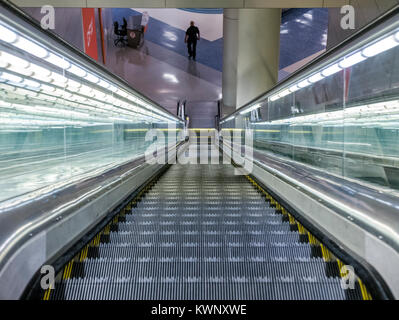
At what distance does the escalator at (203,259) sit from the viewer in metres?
1.96

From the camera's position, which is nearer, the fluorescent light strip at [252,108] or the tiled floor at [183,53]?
the fluorescent light strip at [252,108]

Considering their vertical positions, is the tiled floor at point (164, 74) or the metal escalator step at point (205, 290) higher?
the tiled floor at point (164, 74)

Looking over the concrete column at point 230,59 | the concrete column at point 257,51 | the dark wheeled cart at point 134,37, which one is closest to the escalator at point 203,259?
the concrete column at point 257,51

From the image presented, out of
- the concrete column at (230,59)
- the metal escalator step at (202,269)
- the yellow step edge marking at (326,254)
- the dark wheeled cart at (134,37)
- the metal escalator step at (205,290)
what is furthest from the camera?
the dark wheeled cart at (134,37)

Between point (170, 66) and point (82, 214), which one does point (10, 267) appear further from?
point (170, 66)

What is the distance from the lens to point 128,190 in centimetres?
425

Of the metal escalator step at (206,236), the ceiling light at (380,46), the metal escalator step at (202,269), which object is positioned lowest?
the metal escalator step at (202,269)

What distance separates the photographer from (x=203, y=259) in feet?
7.61

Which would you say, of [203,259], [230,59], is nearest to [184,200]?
[203,259]

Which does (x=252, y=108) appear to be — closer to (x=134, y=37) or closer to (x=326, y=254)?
(x=326, y=254)

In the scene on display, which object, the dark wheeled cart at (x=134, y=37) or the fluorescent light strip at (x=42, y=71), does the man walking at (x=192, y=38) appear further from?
the fluorescent light strip at (x=42, y=71)

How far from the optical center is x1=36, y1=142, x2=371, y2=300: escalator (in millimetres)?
1958

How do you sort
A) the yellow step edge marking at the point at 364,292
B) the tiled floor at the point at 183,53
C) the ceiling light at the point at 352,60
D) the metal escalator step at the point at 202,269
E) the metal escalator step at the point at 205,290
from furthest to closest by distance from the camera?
the tiled floor at the point at 183,53
the ceiling light at the point at 352,60
the metal escalator step at the point at 202,269
the metal escalator step at the point at 205,290
the yellow step edge marking at the point at 364,292

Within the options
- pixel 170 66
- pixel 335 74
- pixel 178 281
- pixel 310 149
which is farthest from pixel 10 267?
pixel 170 66
